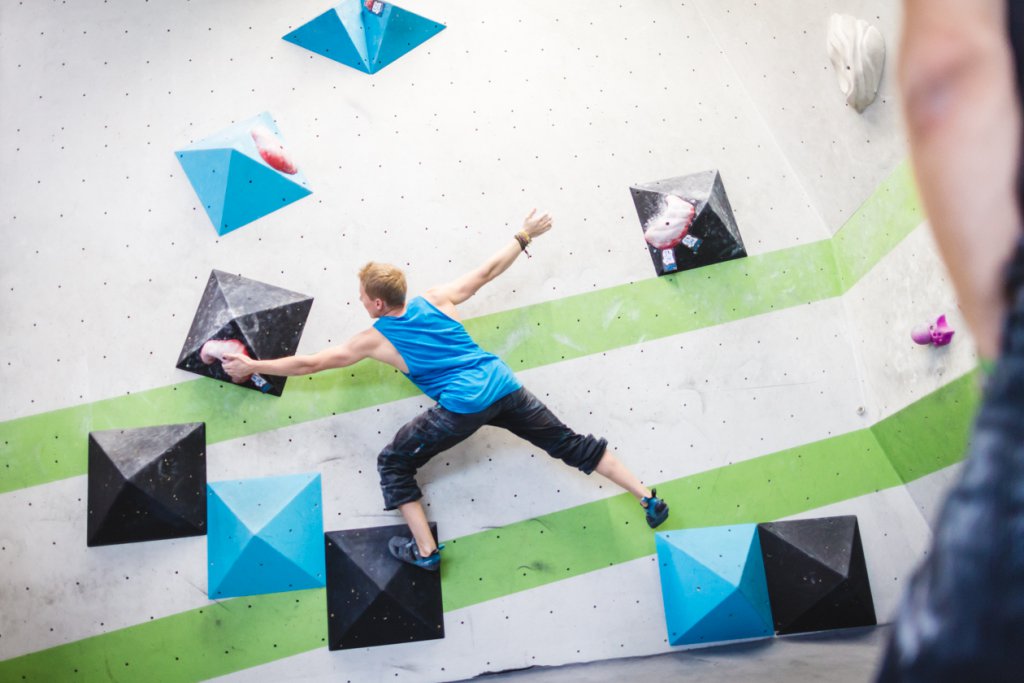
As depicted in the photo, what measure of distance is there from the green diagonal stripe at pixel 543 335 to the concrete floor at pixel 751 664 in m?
1.16

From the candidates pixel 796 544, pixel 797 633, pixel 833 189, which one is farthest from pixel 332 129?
pixel 797 633

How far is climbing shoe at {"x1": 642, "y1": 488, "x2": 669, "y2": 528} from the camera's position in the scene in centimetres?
339

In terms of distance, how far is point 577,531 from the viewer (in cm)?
349

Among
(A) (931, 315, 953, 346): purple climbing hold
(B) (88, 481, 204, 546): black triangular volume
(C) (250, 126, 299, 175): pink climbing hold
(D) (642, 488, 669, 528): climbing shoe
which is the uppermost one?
(C) (250, 126, 299, 175): pink climbing hold

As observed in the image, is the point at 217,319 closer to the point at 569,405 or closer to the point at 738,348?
the point at 569,405

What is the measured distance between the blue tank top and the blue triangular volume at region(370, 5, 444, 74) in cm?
107

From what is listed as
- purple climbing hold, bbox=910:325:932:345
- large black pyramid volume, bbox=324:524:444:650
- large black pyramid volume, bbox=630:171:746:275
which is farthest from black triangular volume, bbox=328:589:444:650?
purple climbing hold, bbox=910:325:932:345

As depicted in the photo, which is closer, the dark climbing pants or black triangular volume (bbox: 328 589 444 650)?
the dark climbing pants

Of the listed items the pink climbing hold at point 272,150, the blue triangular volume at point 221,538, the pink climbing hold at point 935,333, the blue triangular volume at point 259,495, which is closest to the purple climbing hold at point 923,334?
the pink climbing hold at point 935,333

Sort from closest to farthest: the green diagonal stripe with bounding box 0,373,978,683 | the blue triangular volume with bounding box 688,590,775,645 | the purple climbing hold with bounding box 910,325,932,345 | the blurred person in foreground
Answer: the blurred person in foreground < the purple climbing hold with bounding box 910,325,932,345 < the green diagonal stripe with bounding box 0,373,978,683 < the blue triangular volume with bounding box 688,590,775,645

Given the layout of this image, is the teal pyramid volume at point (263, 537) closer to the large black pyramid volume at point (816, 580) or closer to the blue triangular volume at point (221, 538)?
the blue triangular volume at point (221, 538)

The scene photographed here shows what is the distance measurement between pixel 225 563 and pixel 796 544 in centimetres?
219

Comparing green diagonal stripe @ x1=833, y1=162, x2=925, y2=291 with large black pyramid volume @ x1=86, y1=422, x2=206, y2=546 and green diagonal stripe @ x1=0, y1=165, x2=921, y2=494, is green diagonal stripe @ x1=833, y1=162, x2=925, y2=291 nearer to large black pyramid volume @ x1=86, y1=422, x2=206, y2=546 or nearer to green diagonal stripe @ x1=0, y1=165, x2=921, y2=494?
green diagonal stripe @ x1=0, y1=165, x2=921, y2=494

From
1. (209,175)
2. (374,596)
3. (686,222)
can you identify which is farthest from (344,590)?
(686,222)
